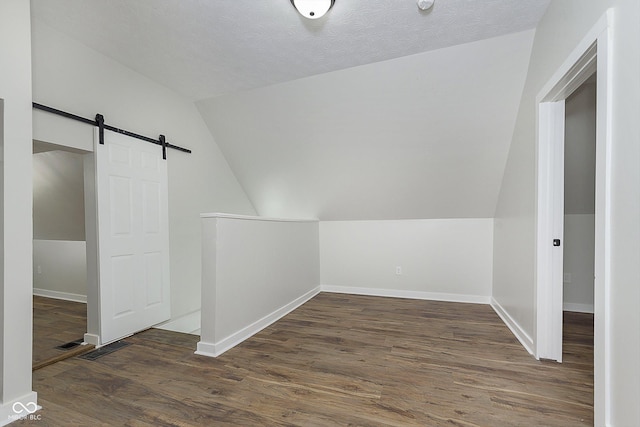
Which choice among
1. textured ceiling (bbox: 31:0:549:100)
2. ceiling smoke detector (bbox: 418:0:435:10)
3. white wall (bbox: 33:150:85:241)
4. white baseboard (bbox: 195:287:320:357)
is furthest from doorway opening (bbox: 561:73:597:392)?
white wall (bbox: 33:150:85:241)

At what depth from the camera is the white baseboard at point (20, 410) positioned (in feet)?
5.05

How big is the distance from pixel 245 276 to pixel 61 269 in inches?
133

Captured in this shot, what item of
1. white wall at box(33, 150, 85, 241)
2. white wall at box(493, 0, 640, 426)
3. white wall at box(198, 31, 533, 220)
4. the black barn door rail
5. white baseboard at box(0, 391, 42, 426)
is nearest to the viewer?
white wall at box(493, 0, 640, 426)

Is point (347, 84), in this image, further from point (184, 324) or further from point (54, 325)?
point (54, 325)

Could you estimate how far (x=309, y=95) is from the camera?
3008mm

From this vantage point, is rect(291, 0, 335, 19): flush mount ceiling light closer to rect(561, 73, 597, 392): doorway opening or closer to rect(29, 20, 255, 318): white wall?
rect(29, 20, 255, 318): white wall

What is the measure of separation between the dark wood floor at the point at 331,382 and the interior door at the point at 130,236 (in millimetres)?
313

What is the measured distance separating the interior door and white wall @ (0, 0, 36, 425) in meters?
0.81

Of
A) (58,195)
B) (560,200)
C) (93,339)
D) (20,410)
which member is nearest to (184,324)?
(93,339)

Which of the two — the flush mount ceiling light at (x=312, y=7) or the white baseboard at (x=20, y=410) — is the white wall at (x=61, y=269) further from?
the flush mount ceiling light at (x=312, y=7)

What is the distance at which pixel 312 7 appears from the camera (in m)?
1.83

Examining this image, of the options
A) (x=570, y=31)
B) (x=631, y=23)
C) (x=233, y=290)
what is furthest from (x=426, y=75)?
(x=233, y=290)

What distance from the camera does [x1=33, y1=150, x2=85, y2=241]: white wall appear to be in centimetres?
336

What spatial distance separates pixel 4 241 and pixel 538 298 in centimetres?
349
